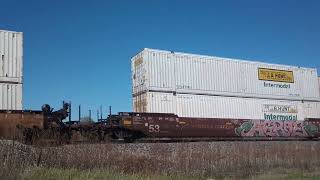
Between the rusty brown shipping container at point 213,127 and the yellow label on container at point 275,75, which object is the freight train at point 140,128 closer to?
the rusty brown shipping container at point 213,127

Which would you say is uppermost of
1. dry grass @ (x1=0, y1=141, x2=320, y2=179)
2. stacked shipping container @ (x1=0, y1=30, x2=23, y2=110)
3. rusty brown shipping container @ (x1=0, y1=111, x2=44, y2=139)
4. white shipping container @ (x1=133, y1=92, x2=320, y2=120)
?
stacked shipping container @ (x1=0, y1=30, x2=23, y2=110)

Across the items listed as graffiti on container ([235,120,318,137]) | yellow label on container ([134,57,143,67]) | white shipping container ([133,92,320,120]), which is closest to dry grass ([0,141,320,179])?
graffiti on container ([235,120,318,137])

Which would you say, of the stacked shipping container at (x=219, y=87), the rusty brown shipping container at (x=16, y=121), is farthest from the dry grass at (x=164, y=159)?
the stacked shipping container at (x=219, y=87)

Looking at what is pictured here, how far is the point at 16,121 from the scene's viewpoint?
18297 mm

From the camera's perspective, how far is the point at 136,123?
71.1 feet

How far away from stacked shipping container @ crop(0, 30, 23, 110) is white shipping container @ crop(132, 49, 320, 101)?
7326mm

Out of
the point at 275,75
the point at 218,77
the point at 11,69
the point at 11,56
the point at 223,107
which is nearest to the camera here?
the point at 11,69

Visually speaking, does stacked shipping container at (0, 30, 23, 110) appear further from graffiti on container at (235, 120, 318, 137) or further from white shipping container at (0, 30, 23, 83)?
graffiti on container at (235, 120, 318, 137)

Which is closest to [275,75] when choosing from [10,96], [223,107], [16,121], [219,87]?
[219,87]

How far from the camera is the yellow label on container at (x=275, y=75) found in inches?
1177

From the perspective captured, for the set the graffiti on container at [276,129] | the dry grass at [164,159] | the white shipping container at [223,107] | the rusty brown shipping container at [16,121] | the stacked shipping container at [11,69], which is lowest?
the dry grass at [164,159]

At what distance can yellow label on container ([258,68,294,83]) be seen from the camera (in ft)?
98.1

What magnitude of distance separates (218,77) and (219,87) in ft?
2.21

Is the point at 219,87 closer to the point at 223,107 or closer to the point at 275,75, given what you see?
the point at 223,107
